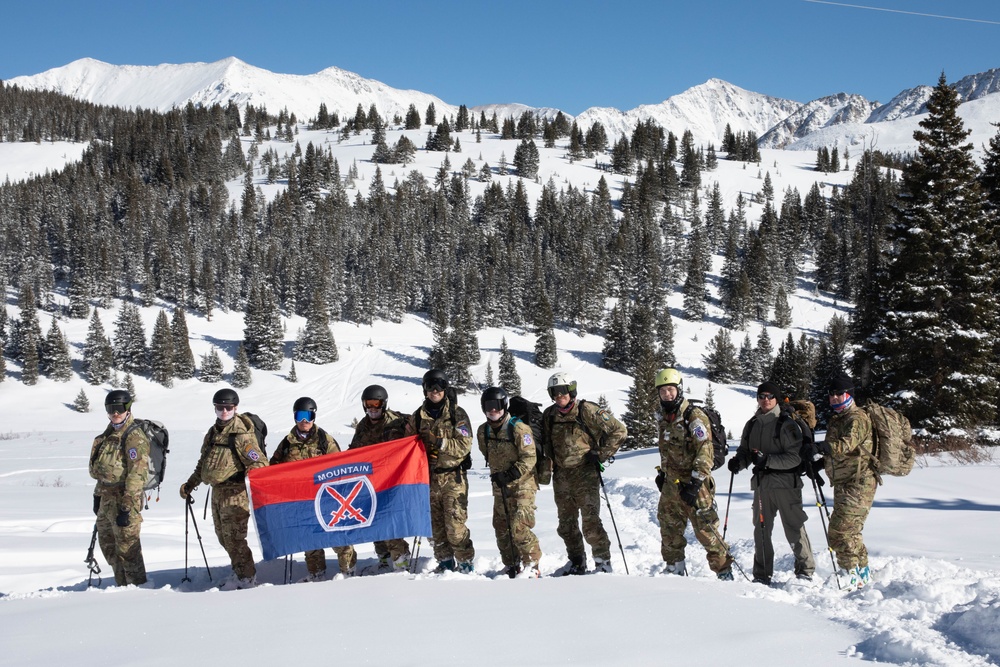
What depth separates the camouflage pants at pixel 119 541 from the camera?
757cm

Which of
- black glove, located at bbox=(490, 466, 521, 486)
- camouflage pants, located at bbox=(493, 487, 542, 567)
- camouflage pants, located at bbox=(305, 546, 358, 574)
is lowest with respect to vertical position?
camouflage pants, located at bbox=(305, 546, 358, 574)

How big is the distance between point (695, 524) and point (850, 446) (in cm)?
174

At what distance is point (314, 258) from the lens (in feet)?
313

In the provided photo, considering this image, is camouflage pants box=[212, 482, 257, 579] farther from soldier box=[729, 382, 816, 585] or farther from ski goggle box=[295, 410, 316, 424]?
soldier box=[729, 382, 816, 585]

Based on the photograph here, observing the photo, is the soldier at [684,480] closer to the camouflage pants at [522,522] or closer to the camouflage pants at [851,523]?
the camouflage pants at [851,523]

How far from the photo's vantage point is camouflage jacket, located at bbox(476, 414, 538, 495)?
715cm

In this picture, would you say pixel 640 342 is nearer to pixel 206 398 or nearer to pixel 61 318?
pixel 206 398

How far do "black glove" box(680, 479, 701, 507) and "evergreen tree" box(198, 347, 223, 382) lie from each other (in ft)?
232

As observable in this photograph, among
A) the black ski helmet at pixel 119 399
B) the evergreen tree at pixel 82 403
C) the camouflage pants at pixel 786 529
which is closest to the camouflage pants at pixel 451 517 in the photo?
the camouflage pants at pixel 786 529

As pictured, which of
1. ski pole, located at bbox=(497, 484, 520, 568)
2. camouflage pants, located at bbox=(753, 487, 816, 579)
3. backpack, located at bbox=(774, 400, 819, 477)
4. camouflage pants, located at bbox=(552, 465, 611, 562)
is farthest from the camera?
camouflage pants, located at bbox=(552, 465, 611, 562)

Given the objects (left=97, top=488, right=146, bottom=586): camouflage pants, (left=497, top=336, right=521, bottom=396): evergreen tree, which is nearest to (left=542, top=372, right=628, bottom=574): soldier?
(left=97, top=488, right=146, bottom=586): camouflage pants

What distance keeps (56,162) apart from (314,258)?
4304 inches

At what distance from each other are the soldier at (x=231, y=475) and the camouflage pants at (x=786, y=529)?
5682 millimetres

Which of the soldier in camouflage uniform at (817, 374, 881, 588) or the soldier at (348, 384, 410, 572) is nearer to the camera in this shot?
the soldier in camouflage uniform at (817, 374, 881, 588)
